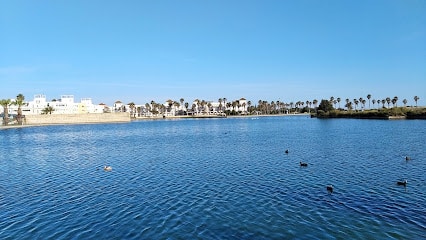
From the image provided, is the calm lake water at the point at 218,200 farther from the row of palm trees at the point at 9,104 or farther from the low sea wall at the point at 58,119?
the low sea wall at the point at 58,119

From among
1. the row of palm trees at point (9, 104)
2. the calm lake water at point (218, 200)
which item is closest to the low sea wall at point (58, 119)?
the row of palm trees at point (9, 104)

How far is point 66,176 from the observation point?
29.6m

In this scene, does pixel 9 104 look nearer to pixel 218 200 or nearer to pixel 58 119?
pixel 58 119

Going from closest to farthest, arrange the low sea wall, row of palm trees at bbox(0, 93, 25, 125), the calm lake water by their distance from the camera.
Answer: the calm lake water → row of palm trees at bbox(0, 93, 25, 125) → the low sea wall

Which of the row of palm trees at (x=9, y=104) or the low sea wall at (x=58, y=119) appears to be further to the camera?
the low sea wall at (x=58, y=119)

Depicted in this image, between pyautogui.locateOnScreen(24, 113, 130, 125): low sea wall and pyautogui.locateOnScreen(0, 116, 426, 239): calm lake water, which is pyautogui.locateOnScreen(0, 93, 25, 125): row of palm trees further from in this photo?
pyautogui.locateOnScreen(0, 116, 426, 239): calm lake water

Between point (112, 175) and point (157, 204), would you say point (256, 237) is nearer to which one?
point (157, 204)

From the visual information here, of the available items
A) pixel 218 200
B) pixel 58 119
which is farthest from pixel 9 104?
pixel 218 200

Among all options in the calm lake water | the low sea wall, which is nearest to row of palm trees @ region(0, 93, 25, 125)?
the low sea wall

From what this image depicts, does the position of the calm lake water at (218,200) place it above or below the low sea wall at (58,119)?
below

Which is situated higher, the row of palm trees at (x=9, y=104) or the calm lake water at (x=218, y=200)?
the row of palm trees at (x=9, y=104)

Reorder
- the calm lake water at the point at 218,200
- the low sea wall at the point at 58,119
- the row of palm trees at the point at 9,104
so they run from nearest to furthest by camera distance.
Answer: the calm lake water at the point at 218,200 < the row of palm trees at the point at 9,104 < the low sea wall at the point at 58,119

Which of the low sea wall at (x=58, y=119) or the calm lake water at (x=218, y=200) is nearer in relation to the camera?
the calm lake water at (x=218, y=200)

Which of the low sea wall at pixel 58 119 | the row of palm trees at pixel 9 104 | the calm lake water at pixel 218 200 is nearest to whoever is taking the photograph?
the calm lake water at pixel 218 200
